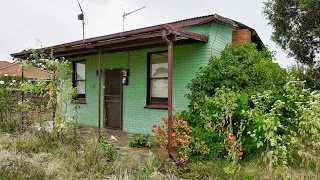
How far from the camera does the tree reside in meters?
13.0

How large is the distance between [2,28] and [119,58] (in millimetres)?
10912

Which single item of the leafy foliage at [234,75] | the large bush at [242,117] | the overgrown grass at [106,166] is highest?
the leafy foliage at [234,75]

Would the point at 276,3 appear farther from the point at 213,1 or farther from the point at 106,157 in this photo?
the point at 106,157

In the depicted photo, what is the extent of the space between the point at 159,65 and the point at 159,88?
646 mm

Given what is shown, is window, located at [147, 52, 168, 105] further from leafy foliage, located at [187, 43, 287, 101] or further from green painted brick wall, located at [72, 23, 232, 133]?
leafy foliage, located at [187, 43, 287, 101]

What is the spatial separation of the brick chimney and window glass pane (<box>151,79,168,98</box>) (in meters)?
2.48

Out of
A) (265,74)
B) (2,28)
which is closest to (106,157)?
(265,74)

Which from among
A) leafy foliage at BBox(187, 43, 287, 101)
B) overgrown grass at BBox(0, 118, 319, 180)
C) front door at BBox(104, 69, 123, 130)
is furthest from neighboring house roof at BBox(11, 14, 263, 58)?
overgrown grass at BBox(0, 118, 319, 180)

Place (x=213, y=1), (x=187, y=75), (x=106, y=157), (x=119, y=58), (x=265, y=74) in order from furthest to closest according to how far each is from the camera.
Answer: (x=213, y=1) → (x=119, y=58) → (x=187, y=75) → (x=265, y=74) → (x=106, y=157)

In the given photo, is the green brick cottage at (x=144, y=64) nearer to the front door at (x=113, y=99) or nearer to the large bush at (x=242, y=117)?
the front door at (x=113, y=99)

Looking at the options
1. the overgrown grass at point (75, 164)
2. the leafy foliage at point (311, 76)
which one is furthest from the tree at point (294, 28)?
the overgrown grass at point (75, 164)

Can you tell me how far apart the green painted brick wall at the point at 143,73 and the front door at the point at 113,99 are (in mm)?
233

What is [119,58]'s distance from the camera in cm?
812

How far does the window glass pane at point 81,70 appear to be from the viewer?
9.48 metres
